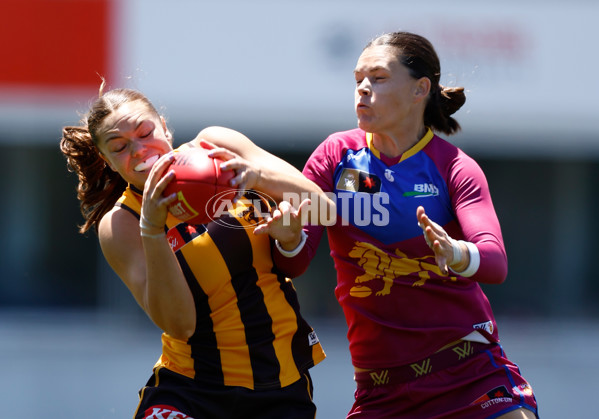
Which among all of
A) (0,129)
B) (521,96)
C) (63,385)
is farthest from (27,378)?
(521,96)

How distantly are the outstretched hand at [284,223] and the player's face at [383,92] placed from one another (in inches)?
16.6

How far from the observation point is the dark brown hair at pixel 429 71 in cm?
306

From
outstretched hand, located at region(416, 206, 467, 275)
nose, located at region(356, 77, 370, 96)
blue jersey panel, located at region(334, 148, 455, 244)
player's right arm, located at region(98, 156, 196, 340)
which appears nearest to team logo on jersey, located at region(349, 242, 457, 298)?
blue jersey panel, located at region(334, 148, 455, 244)

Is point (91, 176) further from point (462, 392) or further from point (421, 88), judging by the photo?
point (462, 392)

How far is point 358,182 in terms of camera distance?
9.96 ft

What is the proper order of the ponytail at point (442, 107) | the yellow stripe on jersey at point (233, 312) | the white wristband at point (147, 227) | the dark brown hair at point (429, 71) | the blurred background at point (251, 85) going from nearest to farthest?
the white wristband at point (147, 227), the yellow stripe on jersey at point (233, 312), the dark brown hair at point (429, 71), the ponytail at point (442, 107), the blurred background at point (251, 85)

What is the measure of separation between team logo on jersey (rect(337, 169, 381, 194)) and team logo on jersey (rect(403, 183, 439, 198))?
0.12 meters

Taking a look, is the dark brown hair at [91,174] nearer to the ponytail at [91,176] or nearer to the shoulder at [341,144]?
the ponytail at [91,176]

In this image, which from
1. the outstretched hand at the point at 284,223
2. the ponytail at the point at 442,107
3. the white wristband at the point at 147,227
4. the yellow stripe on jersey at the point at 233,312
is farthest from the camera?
the ponytail at the point at 442,107

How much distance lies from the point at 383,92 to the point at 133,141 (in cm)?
88

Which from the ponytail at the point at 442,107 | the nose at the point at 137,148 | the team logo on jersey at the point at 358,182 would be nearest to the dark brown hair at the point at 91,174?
the nose at the point at 137,148

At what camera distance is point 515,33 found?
10.6 metres

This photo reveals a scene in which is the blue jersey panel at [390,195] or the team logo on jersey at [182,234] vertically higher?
the blue jersey panel at [390,195]

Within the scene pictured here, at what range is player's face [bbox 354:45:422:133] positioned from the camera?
2992 millimetres
